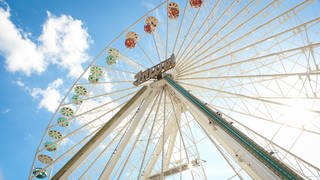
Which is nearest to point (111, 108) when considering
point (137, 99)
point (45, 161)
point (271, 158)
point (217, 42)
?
point (137, 99)

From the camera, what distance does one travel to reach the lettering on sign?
12.4m

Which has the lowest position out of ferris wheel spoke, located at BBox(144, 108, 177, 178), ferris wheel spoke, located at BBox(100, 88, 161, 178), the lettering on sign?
ferris wheel spoke, located at BBox(144, 108, 177, 178)

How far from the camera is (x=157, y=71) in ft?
41.7

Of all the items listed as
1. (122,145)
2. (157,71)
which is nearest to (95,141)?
(122,145)

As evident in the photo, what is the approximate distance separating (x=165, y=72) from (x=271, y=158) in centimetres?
769

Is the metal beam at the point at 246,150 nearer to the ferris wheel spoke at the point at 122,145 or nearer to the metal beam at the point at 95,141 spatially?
the ferris wheel spoke at the point at 122,145

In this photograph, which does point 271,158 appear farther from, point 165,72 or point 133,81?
point 133,81

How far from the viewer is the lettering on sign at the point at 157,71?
40.7 feet

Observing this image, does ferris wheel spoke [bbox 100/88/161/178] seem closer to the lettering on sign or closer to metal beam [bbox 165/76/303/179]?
the lettering on sign

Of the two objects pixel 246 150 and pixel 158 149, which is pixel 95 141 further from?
pixel 246 150

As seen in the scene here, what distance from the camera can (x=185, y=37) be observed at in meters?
13.7

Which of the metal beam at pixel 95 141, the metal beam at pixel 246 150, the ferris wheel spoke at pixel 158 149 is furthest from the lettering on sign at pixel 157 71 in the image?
the metal beam at pixel 246 150

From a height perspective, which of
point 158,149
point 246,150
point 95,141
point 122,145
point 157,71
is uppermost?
point 157,71

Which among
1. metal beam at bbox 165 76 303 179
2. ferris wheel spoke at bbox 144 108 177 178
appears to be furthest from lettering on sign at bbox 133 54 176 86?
metal beam at bbox 165 76 303 179
